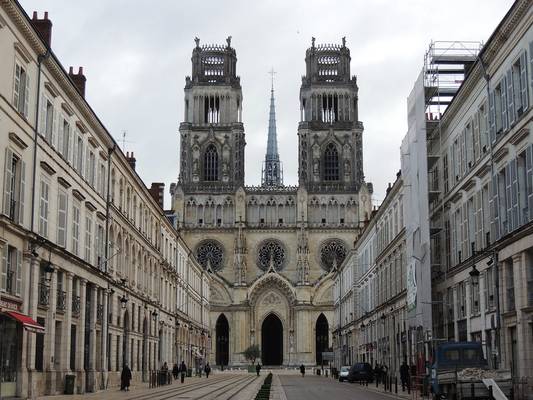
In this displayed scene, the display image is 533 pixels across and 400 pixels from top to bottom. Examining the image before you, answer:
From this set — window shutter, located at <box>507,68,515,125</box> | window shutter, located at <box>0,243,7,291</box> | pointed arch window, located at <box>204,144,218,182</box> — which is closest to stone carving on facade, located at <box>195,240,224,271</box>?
pointed arch window, located at <box>204,144,218,182</box>

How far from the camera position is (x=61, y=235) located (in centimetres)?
3434

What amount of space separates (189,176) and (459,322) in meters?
79.5

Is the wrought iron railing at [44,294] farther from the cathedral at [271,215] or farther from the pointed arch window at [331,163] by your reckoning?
the pointed arch window at [331,163]

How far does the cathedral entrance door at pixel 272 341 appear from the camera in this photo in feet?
380

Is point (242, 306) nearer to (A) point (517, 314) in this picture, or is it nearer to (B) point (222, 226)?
(B) point (222, 226)

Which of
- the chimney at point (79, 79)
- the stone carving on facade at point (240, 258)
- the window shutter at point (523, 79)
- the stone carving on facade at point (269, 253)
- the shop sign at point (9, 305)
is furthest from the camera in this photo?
the stone carving on facade at point (269, 253)

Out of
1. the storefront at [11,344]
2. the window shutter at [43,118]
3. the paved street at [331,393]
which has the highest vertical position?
the window shutter at [43,118]

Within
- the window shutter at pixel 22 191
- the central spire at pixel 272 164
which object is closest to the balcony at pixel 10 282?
the window shutter at pixel 22 191

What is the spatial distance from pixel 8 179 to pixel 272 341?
93004mm

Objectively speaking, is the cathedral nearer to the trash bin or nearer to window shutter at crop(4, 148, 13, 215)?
the trash bin

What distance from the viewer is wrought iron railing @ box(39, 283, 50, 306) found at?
30688 millimetres

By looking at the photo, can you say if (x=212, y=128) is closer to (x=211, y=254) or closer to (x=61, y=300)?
(x=211, y=254)

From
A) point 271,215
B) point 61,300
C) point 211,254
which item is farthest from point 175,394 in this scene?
point 271,215

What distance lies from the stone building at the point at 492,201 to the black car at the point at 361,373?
1392 cm
